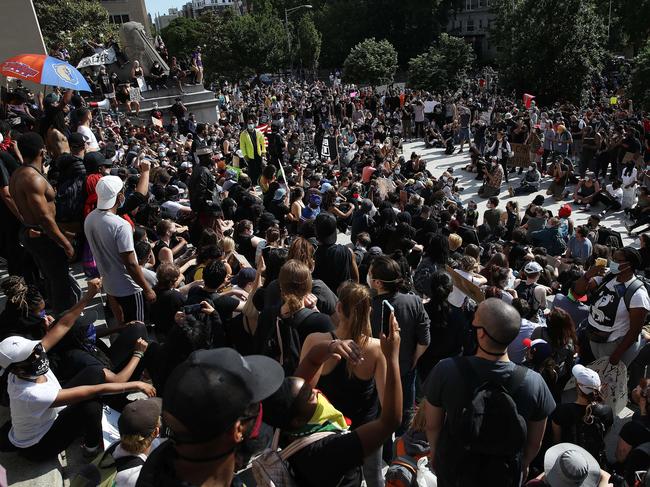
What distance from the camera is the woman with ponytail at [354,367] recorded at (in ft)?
10.7

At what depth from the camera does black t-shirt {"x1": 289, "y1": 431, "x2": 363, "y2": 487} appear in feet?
7.52

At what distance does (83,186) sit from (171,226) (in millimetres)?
1447

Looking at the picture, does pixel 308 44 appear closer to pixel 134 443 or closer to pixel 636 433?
pixel 636 433

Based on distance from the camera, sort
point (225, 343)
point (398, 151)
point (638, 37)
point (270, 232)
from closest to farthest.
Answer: point (225, 343) < point (270, 232) < point (398, 151) < point (638, 37)

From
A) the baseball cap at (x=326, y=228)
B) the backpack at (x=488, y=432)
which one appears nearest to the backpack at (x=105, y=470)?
the backpack at (x=488, y=432)

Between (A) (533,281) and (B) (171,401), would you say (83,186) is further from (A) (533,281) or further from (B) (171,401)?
(A) (533,281)

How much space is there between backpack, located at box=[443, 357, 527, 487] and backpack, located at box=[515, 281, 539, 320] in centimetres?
331

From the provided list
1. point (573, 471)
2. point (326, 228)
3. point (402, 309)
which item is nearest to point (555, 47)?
point (326, 228)

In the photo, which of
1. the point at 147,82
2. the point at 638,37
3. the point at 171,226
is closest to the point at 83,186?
the point at 171,226

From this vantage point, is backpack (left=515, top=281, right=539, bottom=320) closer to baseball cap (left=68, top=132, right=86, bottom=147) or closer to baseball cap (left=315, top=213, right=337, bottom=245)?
baseball cap (left=315, top=213, right=337, bottom=245)

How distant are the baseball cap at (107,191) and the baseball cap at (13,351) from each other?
149 cm

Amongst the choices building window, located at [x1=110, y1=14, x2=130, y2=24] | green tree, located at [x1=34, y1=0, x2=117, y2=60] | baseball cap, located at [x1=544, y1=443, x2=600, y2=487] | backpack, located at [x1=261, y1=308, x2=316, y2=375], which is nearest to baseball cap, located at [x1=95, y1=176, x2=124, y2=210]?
backpack, located at [x1=261, y1=308, x2=316, y2=375]

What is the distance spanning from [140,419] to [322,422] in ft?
3.63

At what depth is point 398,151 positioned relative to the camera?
21.3m
